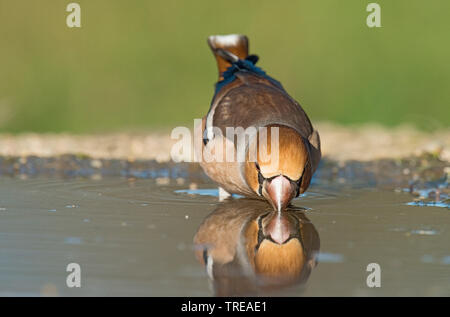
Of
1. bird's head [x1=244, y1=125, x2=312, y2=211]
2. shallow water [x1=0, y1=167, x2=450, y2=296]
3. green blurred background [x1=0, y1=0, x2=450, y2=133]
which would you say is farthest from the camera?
green blurred background [x1=0, y1=0, x2=450, y2=133]

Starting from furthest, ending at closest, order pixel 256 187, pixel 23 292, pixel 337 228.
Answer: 1. pixel 256 187
2. pixel 337 228
3. pixel 23 292

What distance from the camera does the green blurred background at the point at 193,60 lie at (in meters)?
11.6

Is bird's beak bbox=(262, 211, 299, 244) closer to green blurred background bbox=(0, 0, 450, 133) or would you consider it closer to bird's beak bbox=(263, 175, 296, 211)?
bird's beak bbox=(263, 175, 296, 211)

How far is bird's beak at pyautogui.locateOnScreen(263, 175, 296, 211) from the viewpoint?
5.10 metres

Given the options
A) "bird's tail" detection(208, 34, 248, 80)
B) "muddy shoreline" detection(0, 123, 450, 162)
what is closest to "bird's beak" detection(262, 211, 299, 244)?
"bird's tail" detection(208, 34, 248, 80)

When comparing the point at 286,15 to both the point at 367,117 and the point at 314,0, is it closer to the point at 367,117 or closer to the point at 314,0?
the point at 314,0

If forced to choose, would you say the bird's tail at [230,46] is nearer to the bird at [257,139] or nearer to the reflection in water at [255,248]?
the bird at [257,139]

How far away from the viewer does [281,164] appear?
16.6ft

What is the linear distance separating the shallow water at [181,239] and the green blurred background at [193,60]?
197 inches

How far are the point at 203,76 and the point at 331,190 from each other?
20.2 ft

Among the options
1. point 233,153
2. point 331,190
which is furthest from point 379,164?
point 233,153

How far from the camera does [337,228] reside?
15.9 ft

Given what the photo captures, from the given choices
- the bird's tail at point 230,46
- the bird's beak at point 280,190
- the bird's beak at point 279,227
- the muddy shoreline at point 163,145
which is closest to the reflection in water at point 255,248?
the bird's beak at point 279,227

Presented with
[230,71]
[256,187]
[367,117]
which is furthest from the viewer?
[367,117]
